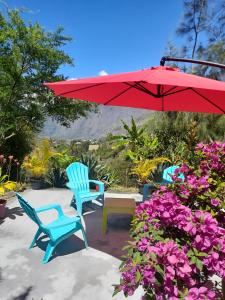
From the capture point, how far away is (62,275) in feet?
12.0

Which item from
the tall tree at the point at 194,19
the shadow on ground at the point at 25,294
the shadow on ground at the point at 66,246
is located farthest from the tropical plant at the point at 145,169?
the tall tree at the point at 194,19

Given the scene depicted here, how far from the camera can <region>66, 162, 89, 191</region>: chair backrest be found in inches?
259

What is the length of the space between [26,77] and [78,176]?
4.25 metres

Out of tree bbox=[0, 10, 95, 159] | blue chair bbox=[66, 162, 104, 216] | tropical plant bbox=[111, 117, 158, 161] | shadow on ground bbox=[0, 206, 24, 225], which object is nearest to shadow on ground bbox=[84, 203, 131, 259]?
blue chair bbox=[66, 162, 104, 216]

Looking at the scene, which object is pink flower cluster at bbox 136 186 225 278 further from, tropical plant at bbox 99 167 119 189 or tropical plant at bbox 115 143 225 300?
tropical plant at bbox 99 167 119 189

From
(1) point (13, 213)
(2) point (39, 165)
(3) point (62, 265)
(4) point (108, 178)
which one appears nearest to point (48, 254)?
(3) point (62, 265)

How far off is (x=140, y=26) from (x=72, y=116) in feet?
30.3

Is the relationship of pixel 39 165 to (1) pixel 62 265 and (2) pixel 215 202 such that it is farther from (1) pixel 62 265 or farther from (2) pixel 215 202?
(2) pixel 215 202

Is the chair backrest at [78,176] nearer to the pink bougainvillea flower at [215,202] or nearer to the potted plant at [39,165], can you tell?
the potted plant at [39,165]

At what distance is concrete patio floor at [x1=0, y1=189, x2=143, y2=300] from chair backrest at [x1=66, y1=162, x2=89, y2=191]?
3.51 ft

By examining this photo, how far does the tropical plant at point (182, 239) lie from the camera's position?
1806mm

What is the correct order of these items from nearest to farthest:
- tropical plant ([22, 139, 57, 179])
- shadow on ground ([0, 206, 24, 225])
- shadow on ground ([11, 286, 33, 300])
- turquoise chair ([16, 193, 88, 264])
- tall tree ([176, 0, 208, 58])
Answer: shadow on ground ([11, 286, 33, 300]), turquoise chair ([16, 193, 88, 264]), shadow on ground ([0, 206, 24, 225]), tropical plant ([22, 139, 57, 179]), tall tree ([176, 0, 208, 58])

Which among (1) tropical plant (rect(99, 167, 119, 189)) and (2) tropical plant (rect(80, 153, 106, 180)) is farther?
(1) tropical plant (rect(99, 167, 119, 189))

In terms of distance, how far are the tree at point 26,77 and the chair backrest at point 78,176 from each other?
3.02 m
